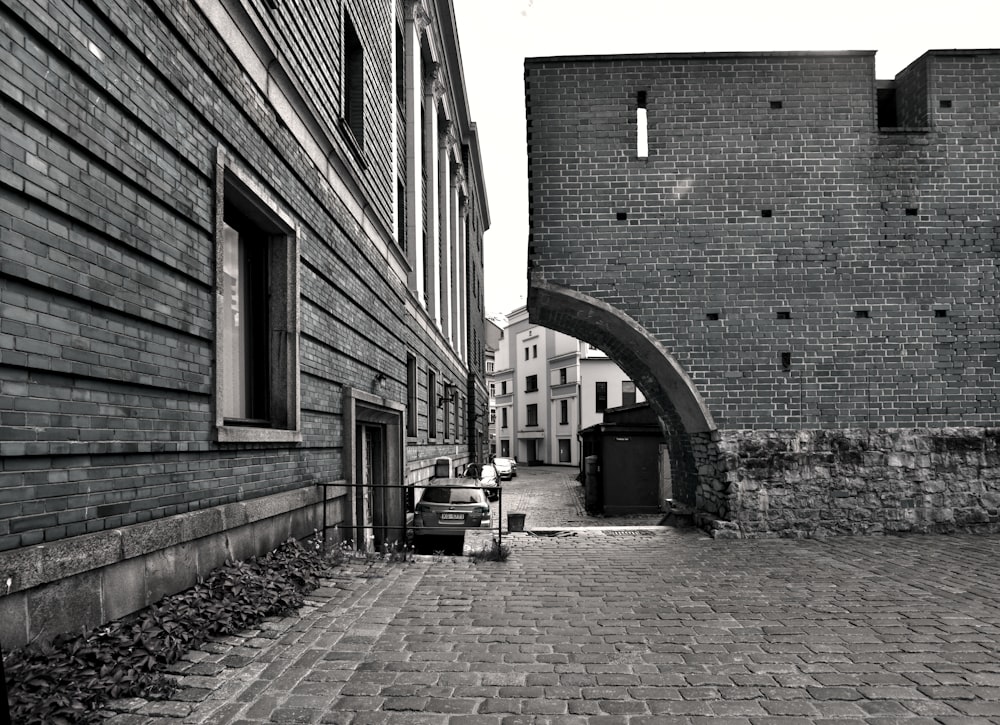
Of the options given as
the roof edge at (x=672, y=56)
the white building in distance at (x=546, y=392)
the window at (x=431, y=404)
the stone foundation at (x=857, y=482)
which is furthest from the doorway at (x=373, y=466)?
the white building in distance at (x=546, y=392)

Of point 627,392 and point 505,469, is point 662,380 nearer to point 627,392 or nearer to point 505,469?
point 505,469

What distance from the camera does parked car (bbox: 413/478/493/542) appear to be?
12.6m

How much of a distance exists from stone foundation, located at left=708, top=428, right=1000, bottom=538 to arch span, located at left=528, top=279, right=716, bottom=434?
85 centimetres

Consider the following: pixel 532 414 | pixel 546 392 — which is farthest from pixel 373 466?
pixel 532 414

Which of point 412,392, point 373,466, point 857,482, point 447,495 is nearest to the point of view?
point 857,482

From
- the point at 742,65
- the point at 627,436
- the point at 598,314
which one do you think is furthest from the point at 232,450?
the point at 627,436

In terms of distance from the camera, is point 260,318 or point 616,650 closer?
point 616,650

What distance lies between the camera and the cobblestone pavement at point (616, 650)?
4.12 metres

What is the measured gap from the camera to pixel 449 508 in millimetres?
12695

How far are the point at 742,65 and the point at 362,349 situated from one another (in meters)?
7.95

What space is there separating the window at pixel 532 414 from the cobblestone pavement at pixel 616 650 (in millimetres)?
49523

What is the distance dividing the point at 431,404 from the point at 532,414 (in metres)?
39.8

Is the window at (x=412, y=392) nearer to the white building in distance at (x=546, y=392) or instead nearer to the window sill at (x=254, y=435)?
the window sill at (x=254, y=435)

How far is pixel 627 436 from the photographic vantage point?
19.1 meters
